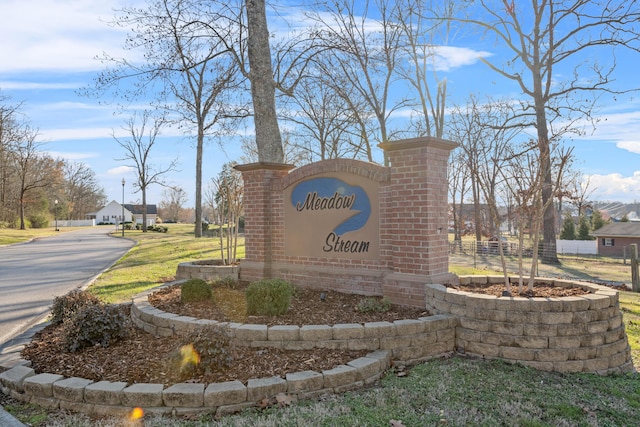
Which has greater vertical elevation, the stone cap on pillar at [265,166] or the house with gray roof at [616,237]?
the stone cap on pillar at [265,166]

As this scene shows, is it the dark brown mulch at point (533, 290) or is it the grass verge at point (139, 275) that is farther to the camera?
the grass verge at point (139, 275)

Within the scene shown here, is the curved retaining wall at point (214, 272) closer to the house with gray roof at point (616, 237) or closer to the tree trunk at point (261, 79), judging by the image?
the tree trunk at point (261, 79)

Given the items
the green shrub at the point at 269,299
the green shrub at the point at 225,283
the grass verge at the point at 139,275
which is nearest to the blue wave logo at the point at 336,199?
the green shrub at the point at 269,299

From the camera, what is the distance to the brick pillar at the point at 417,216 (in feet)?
18.1

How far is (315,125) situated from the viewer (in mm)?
27750

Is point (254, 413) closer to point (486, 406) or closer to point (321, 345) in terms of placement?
point (321, 345)

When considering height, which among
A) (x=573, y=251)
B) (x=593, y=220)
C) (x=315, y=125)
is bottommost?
(x=573, y=251)

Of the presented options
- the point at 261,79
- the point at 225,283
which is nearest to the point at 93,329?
the point at 225,283

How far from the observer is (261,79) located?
9305 millimetres

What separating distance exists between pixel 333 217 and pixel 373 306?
5.98 ft

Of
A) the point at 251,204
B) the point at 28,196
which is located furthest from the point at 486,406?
the point at 28,196

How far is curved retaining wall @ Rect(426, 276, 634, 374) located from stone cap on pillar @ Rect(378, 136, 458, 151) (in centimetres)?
207

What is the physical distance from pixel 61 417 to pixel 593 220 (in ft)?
160

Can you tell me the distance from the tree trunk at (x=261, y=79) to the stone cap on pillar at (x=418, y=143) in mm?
4119
